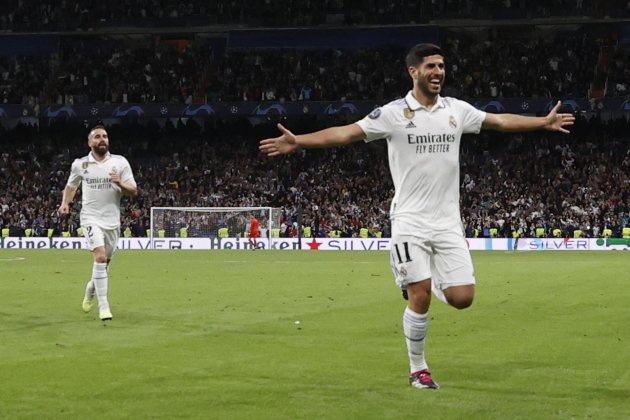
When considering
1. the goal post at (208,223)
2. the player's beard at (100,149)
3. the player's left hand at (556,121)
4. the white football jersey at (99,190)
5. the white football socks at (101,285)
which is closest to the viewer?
the player's left hand at (556,121)

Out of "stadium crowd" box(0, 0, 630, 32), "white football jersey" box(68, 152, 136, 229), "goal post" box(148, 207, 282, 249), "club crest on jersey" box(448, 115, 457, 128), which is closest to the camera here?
"club crest on jersey" box(448, 115, 457, 128)

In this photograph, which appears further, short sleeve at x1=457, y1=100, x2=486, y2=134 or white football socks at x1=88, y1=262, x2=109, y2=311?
white football socks at x1=88, y1=262, x2=109, y2=311

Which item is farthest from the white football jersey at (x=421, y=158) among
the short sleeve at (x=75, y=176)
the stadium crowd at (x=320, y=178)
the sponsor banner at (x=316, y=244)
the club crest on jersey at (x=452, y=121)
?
the stadium crowd at (x=320, y=178)

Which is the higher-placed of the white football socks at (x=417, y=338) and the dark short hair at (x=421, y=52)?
the dark short hair at (x=421, y=52)

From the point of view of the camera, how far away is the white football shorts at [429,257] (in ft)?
28.8

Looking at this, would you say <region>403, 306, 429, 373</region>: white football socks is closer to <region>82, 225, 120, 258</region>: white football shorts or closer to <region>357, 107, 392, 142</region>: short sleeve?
<region>357, 107, 392, 142</region>: short sleeve

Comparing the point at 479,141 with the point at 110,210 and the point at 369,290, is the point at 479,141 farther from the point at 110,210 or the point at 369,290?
the point at 110,210

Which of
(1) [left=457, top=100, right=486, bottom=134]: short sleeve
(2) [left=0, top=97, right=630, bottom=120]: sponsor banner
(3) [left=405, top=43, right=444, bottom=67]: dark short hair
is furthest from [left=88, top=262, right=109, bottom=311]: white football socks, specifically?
(2) [left=0, top=97, right=630, bottom=120]: sponsor banner

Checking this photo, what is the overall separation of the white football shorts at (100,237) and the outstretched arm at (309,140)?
757cm

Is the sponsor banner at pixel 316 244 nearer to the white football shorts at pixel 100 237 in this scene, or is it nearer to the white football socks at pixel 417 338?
the white football shorts at pixel 100 237

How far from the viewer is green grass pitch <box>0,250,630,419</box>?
7961 millimetres

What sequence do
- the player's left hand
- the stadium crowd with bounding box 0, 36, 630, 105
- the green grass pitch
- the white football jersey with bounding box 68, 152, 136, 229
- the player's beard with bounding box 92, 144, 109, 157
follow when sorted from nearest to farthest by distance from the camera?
the green grass pitch < the player's left hand < the player's beard with bounding box 92, 144, 109, 157 < the white football jersey with bounding box 68, 152, 136, 229 < the stadium crowd with bounding box 0, 36, 630, 105

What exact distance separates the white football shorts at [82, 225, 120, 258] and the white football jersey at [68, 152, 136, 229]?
0.07m

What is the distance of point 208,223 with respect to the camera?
2068 inches
